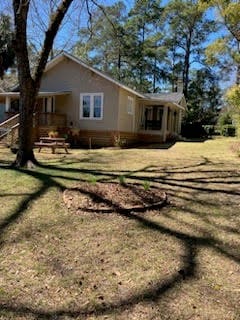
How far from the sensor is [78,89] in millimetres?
20750

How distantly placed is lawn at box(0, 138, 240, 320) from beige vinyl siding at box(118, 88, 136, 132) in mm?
13078

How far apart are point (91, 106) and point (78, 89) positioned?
1267 mm

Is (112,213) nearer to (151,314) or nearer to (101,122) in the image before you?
(151,314)

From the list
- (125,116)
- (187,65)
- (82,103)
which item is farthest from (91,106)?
(187,65)

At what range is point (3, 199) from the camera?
6.65 metres

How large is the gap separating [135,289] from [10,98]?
19.3 meters

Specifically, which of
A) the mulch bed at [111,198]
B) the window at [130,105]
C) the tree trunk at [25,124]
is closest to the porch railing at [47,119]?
the window at [130,105]

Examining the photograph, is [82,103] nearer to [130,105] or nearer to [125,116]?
[125,116]

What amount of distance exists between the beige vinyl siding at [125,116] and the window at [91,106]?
3.65 feet

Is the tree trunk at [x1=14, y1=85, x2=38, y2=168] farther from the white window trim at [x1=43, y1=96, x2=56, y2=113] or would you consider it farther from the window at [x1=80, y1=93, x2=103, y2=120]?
the white window trim at [x1=43, y1=96, x2=56, y2=113]

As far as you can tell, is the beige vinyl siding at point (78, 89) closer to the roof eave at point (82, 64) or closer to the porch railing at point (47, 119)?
the roof eave at point (82, 64)

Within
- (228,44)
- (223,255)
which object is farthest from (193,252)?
(228,44)

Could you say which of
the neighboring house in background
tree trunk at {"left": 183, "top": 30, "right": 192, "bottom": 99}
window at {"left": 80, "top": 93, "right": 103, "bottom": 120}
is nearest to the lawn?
the neighboring house in background

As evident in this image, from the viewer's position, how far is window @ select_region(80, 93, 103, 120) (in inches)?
802
